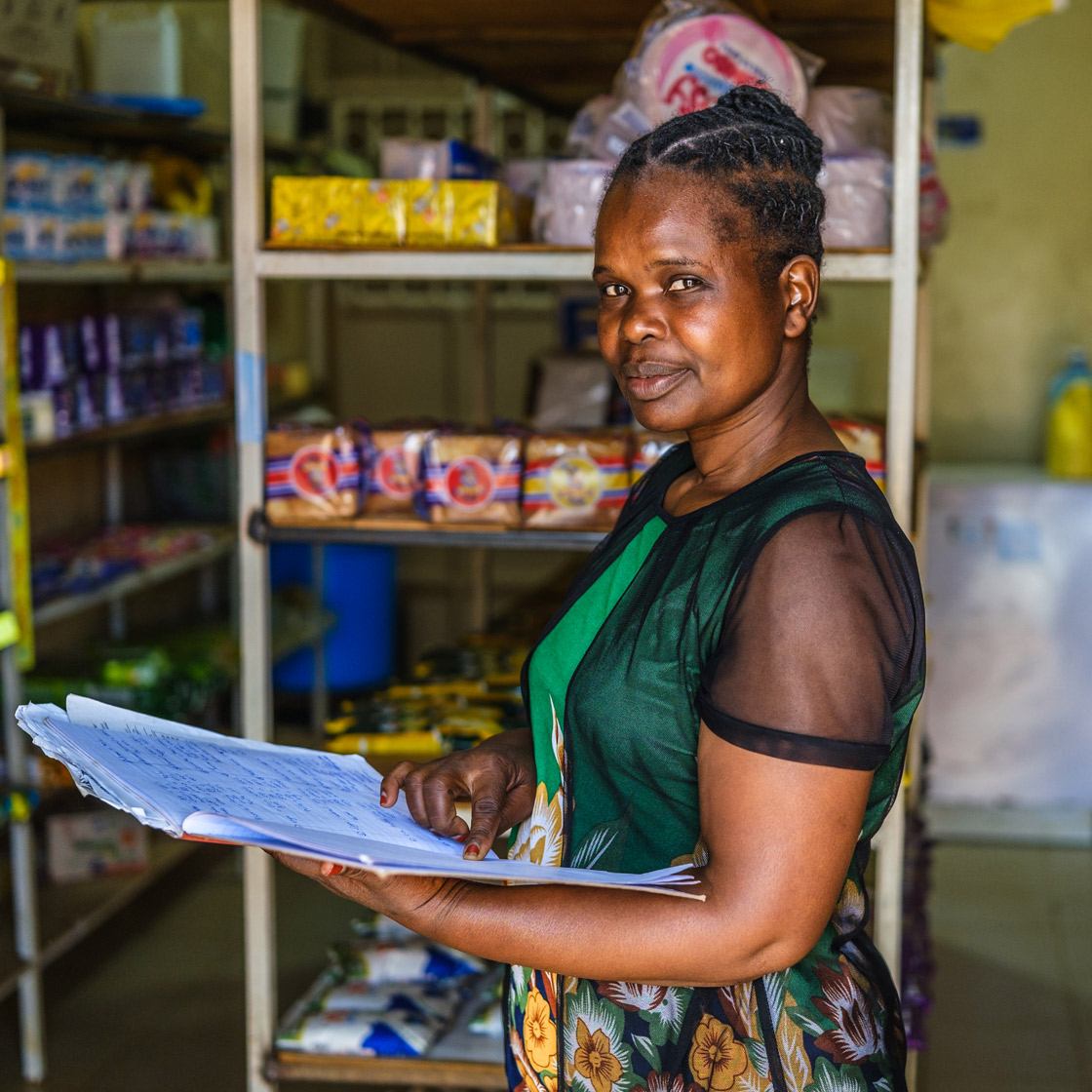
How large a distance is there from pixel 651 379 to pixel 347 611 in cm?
447

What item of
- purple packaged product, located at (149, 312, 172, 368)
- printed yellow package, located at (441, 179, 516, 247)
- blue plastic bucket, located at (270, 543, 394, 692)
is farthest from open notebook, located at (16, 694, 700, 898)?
blue plastic bucket, located at (270, 543, 394, 692)

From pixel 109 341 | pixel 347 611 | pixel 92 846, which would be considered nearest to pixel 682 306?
pixel 109 341

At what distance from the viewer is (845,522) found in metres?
1.17

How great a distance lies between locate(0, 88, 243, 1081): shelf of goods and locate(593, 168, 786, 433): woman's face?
2.21 m

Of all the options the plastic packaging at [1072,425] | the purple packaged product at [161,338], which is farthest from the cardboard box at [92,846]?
the plastic packaging at [1072,425]

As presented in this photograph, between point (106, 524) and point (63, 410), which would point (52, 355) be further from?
point (106, 524)

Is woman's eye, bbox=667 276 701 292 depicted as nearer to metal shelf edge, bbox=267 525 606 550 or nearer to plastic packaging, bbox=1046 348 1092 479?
metal shelf edge, bbox=267 525 606 550

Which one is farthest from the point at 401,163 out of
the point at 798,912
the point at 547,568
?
the point at 547,568

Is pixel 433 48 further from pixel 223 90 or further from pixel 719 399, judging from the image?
pixel 719 399

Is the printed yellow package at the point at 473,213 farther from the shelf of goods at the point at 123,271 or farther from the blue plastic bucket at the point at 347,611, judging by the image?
the blue plastic bucket at the point at 347,611

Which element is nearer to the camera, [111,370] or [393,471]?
[393,471]

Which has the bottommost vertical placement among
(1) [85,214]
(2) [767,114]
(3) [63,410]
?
(3) [63,410]

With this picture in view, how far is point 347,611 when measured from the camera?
562 centimetres

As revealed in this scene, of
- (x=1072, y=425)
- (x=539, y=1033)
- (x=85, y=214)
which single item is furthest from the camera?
(x=1072, y=425)
